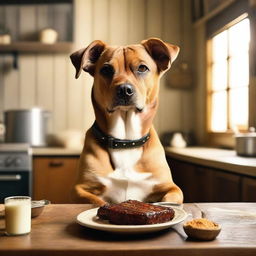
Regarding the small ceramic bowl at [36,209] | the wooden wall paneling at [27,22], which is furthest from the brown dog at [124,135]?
the wooden wall paneling at [27,22]

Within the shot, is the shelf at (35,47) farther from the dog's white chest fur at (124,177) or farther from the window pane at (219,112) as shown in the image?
the dog's white chest fur at (124,177)

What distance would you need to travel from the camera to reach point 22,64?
3537mm

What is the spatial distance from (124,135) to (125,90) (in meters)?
0.19

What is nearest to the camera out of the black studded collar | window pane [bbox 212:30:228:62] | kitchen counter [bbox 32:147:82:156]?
the black studded collar

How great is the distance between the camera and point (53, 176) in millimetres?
2967

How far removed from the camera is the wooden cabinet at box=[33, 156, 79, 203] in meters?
2.95

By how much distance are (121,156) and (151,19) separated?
7.97 feet

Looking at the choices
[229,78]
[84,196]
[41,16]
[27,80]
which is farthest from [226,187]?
[41,16]

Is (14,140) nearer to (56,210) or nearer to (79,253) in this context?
(56,210)

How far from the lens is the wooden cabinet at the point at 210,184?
70.0 inches

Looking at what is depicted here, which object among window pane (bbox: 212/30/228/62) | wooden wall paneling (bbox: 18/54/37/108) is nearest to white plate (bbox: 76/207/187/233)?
window pane (bbox: 212/30/228/62)

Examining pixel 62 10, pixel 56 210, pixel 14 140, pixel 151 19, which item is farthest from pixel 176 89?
pixel 56 210

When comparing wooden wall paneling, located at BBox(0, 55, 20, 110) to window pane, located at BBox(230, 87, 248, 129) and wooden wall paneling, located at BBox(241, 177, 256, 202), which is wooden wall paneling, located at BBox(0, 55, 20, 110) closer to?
window pane, located at BBox(230, 87, 248, 129)

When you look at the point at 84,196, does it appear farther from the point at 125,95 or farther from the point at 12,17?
the point at 12,17
